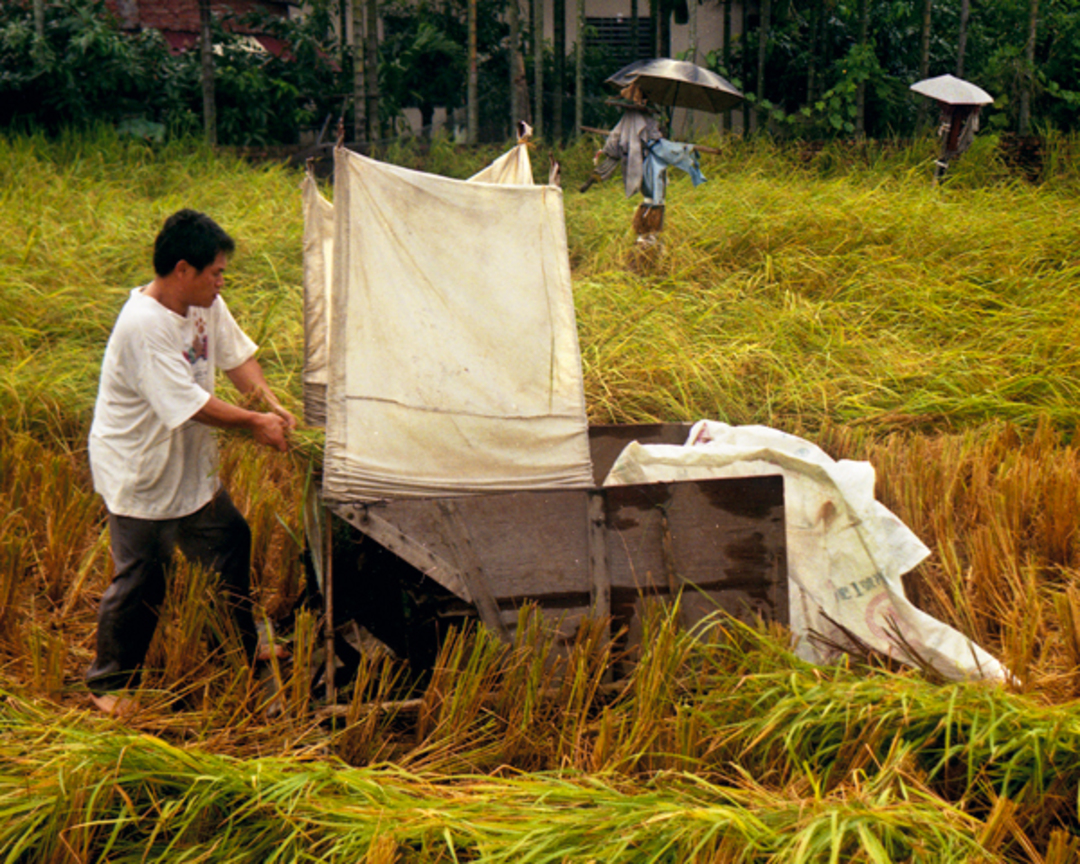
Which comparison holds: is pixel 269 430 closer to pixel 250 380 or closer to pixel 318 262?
pixel 250 380

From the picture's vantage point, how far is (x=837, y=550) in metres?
2.77

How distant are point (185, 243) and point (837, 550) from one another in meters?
1.96

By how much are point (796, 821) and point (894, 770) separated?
10.4 inches

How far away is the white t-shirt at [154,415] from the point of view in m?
2.56

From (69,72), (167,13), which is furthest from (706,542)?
(167,13)

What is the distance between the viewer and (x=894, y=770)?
2.05 m

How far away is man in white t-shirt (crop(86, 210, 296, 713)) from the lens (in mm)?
2584

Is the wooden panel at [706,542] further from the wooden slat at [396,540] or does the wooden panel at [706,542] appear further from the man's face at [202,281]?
the man's face at [202,281]

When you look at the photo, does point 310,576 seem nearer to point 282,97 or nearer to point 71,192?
point 71,192

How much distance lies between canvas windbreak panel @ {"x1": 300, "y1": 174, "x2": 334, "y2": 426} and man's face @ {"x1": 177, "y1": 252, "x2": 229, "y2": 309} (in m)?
0.70

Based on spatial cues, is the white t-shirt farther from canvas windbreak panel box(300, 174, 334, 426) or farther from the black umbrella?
the black umbrella

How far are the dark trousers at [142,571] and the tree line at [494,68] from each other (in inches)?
234

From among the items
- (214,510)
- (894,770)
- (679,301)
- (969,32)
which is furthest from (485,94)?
(894,770)

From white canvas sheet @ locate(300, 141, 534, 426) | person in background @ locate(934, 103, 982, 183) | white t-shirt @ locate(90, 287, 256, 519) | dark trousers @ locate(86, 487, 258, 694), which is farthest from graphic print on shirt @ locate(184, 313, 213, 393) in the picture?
person in background @ locate(934, 103, 982, 183)
